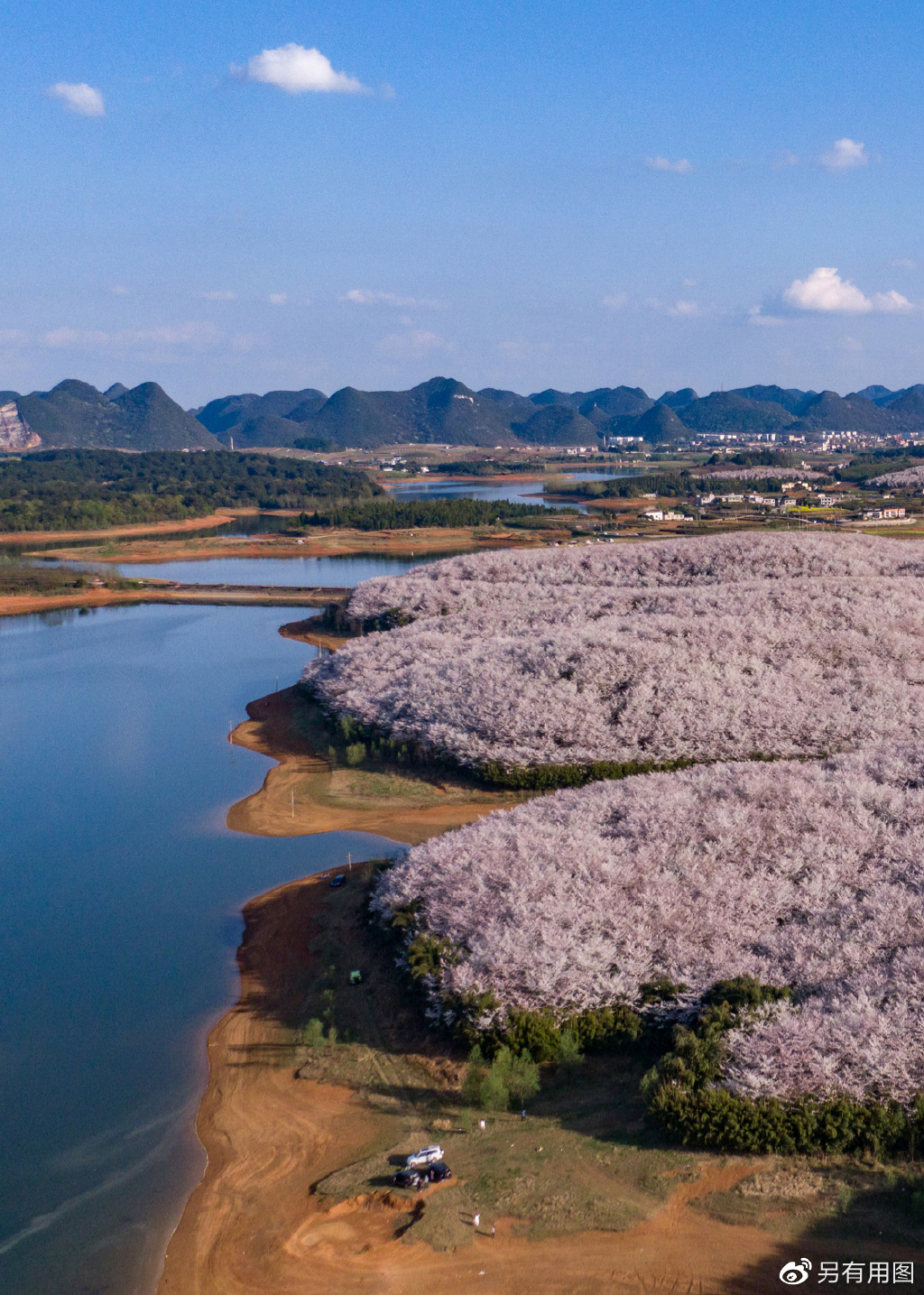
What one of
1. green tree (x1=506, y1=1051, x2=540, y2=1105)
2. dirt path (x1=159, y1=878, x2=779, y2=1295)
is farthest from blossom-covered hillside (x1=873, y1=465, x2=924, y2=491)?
dirt path (x1=159, y1=878, x2=779, y2=1295)

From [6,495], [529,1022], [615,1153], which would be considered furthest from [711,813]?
[6,495]

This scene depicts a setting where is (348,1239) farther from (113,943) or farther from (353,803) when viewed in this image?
(353,803)

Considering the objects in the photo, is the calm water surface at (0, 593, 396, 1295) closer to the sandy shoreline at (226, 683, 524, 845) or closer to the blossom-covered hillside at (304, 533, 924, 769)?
the sandy shoreline at (226, 683, 524, 845)

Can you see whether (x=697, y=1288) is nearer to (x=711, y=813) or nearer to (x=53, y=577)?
(x=711, y=813)

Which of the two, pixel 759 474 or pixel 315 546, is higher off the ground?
pixel 759 474

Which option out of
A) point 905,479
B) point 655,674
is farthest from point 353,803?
point 905,479

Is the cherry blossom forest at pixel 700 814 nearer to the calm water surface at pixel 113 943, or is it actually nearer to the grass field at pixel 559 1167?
the grass field at pixel 559 1167
